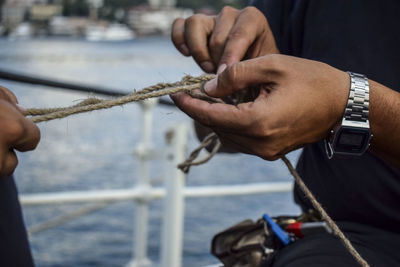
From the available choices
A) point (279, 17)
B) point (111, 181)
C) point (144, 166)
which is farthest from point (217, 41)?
point (111, 181)

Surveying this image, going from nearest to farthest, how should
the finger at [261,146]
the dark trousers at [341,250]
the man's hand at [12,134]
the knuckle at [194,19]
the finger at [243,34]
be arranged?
the man's hand at [12,134] → the finger at [261,146] → the dark trousers at [341,250] → the finger at [243,34] → the knuckle at [194,19]

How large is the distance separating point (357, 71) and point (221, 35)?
0.95ft

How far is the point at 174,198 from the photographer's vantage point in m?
2.23

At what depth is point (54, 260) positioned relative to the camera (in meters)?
7.98

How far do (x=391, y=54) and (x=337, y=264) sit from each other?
418mm

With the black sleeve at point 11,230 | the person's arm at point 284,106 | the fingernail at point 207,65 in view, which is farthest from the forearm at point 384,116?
the black sleeve at point 11,230

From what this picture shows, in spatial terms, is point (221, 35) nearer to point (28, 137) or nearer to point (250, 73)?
point (250, 73)

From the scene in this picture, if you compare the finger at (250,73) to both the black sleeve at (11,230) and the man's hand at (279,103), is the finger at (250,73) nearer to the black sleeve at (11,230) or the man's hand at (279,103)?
the man's hand at (279,103)

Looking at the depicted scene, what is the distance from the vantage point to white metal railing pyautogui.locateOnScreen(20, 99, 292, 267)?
211 cm

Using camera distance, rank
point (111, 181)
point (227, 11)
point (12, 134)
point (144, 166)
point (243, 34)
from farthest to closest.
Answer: point (111, 181), point (144, 166), point (227, 11), point (243, 34), point (12, 134)

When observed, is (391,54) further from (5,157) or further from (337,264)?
(5,157)

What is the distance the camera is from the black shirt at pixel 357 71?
950mm

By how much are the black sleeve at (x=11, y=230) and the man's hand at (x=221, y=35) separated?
0.46 metres

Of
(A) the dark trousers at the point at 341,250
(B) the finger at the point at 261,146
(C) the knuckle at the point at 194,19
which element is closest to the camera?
(B) the finger at the point at 261,146
